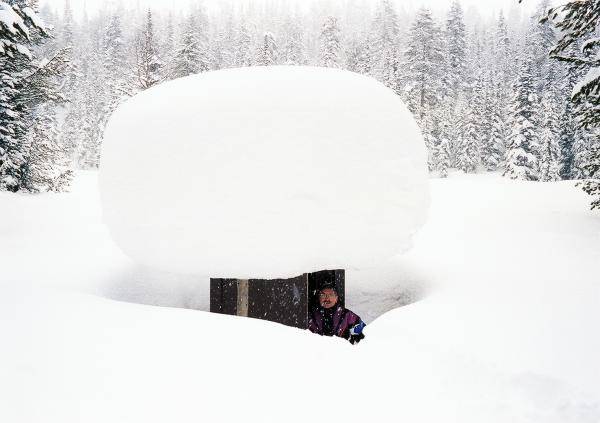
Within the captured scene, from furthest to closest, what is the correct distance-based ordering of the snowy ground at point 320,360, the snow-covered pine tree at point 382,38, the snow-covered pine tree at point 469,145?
the snow-covered pine tree at point 382,38
the snow-covered pine tree at point 469,145
the snowy ground at point 320,360

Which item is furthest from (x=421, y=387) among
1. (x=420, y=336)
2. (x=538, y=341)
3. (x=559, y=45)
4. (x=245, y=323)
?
(x=559, y=45)

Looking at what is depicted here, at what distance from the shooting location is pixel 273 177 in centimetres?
477

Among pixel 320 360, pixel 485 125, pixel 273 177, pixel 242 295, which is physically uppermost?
pixel 485 125

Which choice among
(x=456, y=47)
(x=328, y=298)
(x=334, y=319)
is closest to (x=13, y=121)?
(x=328, y=298)

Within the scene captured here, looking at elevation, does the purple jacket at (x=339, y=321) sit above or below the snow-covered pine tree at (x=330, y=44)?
below

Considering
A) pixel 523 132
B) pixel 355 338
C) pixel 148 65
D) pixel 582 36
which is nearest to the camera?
pixel 355 338

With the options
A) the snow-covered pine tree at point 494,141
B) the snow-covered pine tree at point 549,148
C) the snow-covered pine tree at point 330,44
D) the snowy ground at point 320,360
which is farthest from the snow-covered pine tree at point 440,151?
the snowy ground at point 320,360

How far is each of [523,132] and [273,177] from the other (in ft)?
95.7

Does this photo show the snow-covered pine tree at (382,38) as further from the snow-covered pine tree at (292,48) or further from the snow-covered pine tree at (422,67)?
the snow-covered pine tree at (292,48)

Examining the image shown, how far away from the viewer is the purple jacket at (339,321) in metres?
5.46

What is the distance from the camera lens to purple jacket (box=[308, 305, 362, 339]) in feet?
17.9

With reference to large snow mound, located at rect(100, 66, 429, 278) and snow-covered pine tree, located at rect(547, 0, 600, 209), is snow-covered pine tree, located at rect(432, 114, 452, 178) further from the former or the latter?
large snow mound, located at rect(100, 66, 429, 278)

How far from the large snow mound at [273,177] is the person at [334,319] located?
767mm

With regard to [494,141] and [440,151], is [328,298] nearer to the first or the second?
[440,151]
